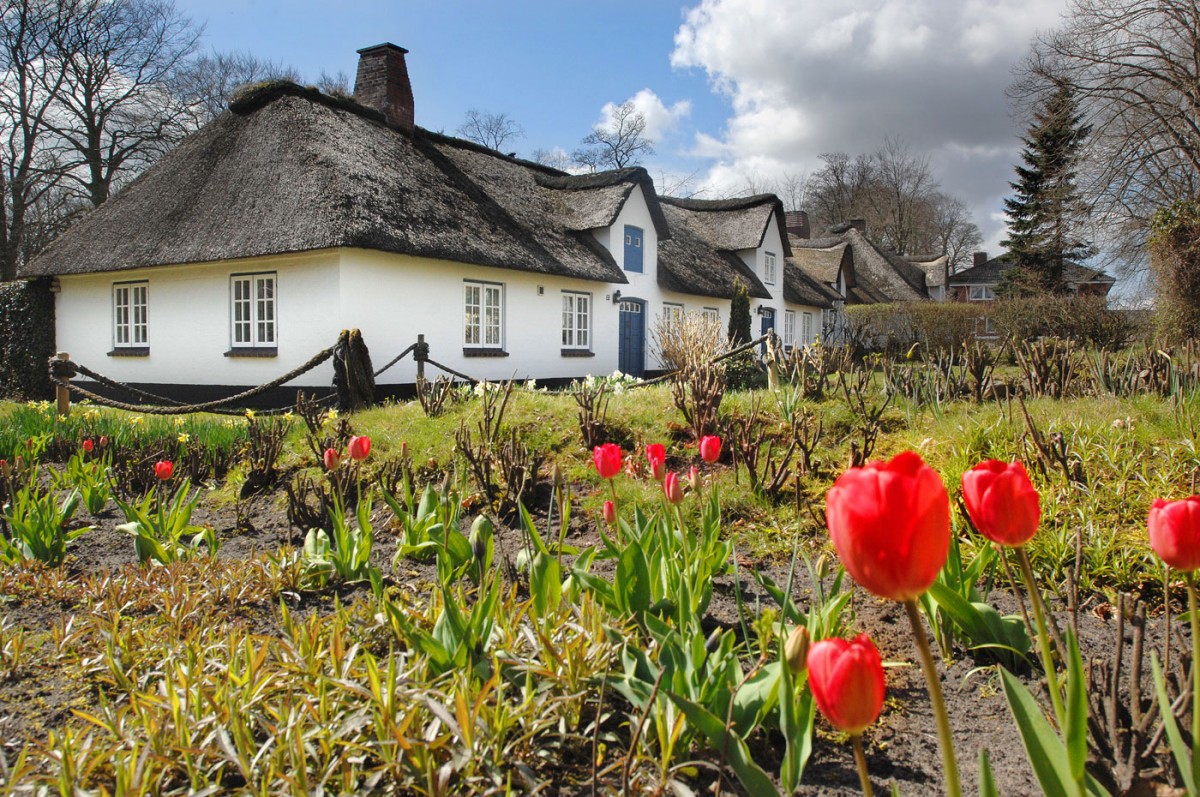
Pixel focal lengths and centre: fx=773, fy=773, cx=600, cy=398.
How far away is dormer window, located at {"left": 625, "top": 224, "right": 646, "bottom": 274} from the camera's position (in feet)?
57.8

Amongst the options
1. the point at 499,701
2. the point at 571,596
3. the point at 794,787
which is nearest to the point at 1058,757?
the point at 794,787

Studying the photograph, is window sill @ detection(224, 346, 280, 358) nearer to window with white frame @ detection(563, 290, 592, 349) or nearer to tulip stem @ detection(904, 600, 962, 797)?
window with white frame @ detection(563, 290, 592, 349)

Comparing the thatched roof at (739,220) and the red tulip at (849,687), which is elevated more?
the thatched roof at (739,220)

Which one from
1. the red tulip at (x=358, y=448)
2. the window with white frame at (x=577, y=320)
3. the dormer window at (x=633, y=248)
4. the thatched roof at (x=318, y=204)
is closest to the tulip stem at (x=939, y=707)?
the red tulip at (x=358, y=448)

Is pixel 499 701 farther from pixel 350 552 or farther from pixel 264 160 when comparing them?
pixel 264 160

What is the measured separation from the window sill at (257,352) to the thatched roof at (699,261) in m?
9.52

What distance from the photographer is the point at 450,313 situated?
1346 centimetres

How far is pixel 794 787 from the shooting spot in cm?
146

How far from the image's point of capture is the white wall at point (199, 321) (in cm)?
1203

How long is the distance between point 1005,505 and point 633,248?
1702 centimetres

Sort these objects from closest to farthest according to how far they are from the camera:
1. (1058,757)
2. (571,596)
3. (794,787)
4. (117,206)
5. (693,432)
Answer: (1058,757)
(794,787)
(571,596)
(693,432)
(117,206)

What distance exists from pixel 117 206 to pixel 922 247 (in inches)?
1862

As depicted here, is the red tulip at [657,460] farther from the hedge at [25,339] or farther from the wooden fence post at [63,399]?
the hedge at [25,339]

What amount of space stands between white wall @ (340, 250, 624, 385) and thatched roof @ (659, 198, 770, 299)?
3.30m
